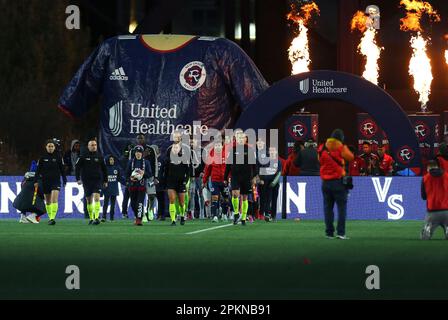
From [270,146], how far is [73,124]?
20.4 meters

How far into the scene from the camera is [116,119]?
36469mm

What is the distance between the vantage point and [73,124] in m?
54.4

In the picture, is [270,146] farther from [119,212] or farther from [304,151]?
[119,212]

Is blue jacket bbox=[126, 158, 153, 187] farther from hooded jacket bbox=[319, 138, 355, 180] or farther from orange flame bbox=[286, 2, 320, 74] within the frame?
orange flame bbox=[286, 2, 320, 74]

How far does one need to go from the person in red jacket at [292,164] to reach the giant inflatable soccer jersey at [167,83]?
1720mm

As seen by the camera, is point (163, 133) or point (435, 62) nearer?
point (163, 133)

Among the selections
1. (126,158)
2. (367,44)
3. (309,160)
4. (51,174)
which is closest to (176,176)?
(51,174)

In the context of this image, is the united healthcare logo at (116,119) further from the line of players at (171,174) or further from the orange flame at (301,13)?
the orange flame at (301,13)

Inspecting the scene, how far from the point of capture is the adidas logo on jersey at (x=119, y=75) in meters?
36.2

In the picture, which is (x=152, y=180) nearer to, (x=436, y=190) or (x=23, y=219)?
(x=23, y=219)

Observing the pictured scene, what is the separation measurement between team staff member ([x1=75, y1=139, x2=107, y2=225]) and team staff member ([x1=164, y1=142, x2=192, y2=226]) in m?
1.51

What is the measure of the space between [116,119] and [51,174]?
508 centimetres

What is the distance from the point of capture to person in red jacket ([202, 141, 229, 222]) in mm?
33156

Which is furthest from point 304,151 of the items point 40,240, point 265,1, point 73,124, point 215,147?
point 265,1
